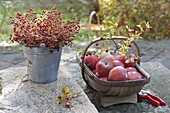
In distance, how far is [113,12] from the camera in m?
4.40

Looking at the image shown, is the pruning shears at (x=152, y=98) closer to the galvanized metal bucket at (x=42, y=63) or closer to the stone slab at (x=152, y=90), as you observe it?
the stone slab at (x=152, y=90)

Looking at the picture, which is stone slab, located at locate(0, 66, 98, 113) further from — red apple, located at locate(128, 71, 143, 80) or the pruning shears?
the pruning shears

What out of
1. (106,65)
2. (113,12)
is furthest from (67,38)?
(113,12)

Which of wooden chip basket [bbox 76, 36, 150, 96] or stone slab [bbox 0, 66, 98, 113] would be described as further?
wooden chip basket [bbox 76, 36, 150, 96]

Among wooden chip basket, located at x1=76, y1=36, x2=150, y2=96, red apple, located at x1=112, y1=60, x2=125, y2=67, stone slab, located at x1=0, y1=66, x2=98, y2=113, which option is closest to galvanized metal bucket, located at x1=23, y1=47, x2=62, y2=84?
stone slab, located at x1=0, y1=66, x2=98, y2=113

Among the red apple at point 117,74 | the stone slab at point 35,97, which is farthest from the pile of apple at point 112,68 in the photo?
the stone slab at point 35,97

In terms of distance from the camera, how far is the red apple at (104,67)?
1885 millimetres

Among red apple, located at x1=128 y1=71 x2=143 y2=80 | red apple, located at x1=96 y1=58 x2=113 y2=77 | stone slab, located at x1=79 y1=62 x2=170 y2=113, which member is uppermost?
red apple, located at x1=96 y1=58 x2=113 y2=77

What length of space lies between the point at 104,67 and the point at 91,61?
17 cm

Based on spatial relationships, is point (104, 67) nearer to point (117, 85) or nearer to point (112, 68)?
point (112, 68)

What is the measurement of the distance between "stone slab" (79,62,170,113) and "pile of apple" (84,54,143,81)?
22cm

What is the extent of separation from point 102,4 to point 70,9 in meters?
2.40

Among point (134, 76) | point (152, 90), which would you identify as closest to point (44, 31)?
point (134, 76)

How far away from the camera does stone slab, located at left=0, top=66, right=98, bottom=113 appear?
1.57 m
